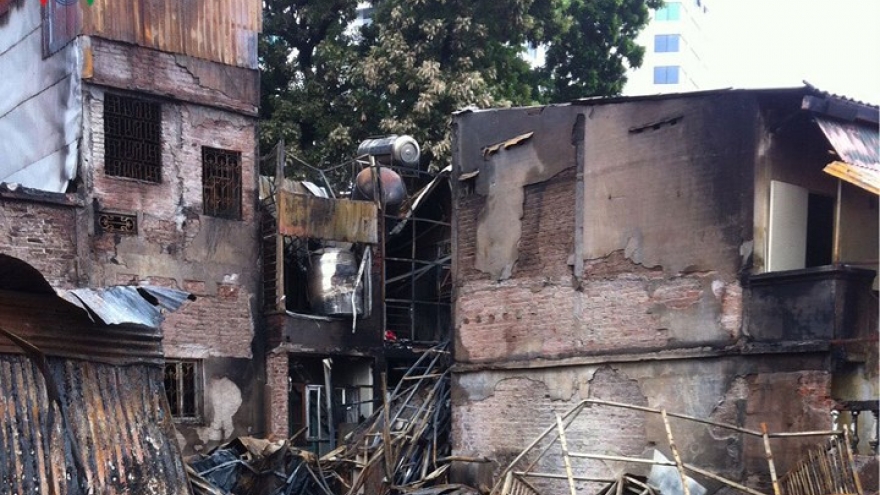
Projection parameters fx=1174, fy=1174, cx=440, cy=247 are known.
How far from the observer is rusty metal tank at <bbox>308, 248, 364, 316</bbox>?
733 inches

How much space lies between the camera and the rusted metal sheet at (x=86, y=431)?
8867 millimetres

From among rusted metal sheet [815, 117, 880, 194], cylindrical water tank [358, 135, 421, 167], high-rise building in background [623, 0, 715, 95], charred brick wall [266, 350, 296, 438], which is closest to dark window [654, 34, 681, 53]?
high-rise building in background [623, 0, 715, 95]

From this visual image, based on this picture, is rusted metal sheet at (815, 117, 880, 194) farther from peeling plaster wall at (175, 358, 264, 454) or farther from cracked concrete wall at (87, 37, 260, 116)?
peeling plaster wall at (175, 358, 264, 454)

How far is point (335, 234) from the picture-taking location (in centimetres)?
1859

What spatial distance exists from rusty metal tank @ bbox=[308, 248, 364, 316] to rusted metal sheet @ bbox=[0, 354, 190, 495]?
28.2 feet

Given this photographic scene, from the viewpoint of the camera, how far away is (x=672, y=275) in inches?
525

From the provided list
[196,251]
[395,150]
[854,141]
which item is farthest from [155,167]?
[854,141]

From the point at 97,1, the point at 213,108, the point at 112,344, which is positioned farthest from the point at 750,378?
the point at 97,1

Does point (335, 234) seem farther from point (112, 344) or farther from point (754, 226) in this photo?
point (112, 344)

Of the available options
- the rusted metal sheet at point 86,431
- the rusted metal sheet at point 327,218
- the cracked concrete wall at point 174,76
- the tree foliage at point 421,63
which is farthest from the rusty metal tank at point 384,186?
the rusted metal sheet at point 86,431

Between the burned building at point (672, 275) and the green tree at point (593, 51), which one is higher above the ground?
the green tree at point (593, 51)

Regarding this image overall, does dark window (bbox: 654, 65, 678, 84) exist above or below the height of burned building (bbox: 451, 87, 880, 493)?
above

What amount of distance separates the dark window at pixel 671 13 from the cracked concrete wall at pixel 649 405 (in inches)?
2011

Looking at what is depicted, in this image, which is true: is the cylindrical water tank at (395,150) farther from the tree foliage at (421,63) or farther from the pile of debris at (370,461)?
the pile of debris at (370,461)
